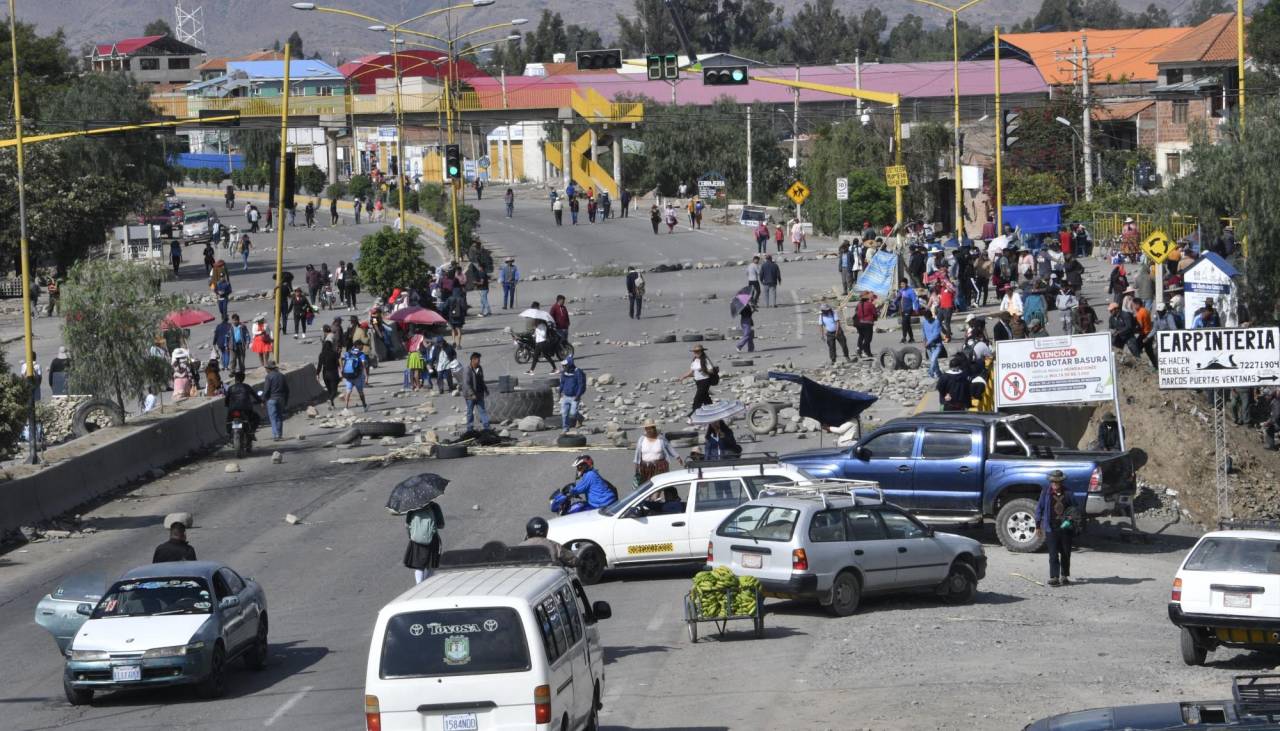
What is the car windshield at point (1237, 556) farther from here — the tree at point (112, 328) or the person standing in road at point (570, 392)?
the tree at point (112, 328)

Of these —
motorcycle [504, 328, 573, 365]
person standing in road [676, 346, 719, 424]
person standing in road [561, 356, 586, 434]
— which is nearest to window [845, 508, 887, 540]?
person standing in road [676, 346, 719, 424]

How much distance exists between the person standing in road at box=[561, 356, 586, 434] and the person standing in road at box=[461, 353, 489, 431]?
1.47 metres

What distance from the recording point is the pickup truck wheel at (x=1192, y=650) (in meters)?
15.0

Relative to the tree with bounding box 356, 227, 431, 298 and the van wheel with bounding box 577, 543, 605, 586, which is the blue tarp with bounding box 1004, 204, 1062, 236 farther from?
the van wheel with bounding box 577, 543, 605, 586

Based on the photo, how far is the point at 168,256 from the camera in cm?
7994

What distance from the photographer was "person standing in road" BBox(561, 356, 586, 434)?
99.1 feet

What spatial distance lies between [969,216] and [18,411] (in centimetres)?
5979

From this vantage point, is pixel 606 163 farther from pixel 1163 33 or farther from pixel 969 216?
pixel 1163 33

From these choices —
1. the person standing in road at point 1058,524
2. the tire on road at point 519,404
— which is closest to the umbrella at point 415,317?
the tire on road at point 519,404

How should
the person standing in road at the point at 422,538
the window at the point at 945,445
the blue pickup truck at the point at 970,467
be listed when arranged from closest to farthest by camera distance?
the person standing in road at the point at 422,538, the blue pickup truck at the point at 970,467, the window at the point at 945,445

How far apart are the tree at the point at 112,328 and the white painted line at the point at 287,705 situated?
18.0 metres

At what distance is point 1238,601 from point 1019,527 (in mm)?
6832

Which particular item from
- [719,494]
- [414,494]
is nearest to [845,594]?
[719,494]

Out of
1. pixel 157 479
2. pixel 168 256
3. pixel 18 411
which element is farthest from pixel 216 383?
pixel 168 256
